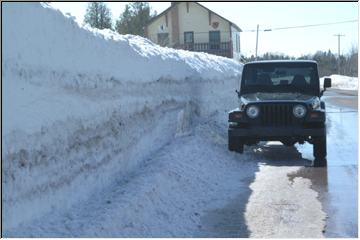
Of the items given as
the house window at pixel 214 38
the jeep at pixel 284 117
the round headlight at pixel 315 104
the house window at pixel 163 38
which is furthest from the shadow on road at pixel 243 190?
the house window at pixel 214 38

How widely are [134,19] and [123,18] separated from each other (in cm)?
149

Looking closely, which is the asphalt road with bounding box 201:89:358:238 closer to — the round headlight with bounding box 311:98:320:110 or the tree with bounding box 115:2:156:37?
the round headlight with bounding box 311:98:320:110

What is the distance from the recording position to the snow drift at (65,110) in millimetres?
5312

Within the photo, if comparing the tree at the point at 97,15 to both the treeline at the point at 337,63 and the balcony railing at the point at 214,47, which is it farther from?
the treeline at the point at 337,63

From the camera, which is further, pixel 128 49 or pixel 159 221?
pixel 128 49

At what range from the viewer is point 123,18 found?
2586 inches

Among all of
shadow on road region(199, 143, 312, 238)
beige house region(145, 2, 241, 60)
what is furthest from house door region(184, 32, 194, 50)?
shadow on road region(199, 143, 312, 238)

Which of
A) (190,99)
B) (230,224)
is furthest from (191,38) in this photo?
(230,224)

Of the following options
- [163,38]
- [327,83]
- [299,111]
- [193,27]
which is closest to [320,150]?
[299,111]

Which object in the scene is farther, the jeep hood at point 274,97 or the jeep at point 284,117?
Answer: the jeep hood at point 274,97

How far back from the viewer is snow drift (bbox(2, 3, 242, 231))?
5.31m

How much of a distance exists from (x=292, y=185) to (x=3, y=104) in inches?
222

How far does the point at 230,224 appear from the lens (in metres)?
7.28

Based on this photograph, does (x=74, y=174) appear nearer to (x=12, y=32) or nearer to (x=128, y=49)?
(x=12, y=32)
